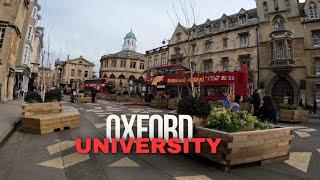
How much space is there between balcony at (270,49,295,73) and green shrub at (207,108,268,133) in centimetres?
2551

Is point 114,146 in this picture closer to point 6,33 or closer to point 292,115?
point 292,115

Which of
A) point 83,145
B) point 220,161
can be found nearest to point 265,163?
point 220,161

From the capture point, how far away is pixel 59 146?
7004 mm

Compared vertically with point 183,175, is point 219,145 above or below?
above

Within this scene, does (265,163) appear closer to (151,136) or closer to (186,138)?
(186,138)

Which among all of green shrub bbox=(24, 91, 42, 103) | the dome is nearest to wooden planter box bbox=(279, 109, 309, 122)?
green shrub bbox=(24, 91, 42, 103)

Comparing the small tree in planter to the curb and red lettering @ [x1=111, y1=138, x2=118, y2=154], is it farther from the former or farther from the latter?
the curb

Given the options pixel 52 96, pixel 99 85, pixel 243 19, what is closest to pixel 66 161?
pixel 52 96

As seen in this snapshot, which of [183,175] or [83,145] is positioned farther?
[83,145]

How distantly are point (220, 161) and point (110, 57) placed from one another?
2940 inches

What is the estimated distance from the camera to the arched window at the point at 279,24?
101 ft

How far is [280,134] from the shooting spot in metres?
5.89

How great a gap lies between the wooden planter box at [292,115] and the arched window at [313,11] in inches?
797

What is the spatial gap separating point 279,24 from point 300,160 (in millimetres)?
29248
